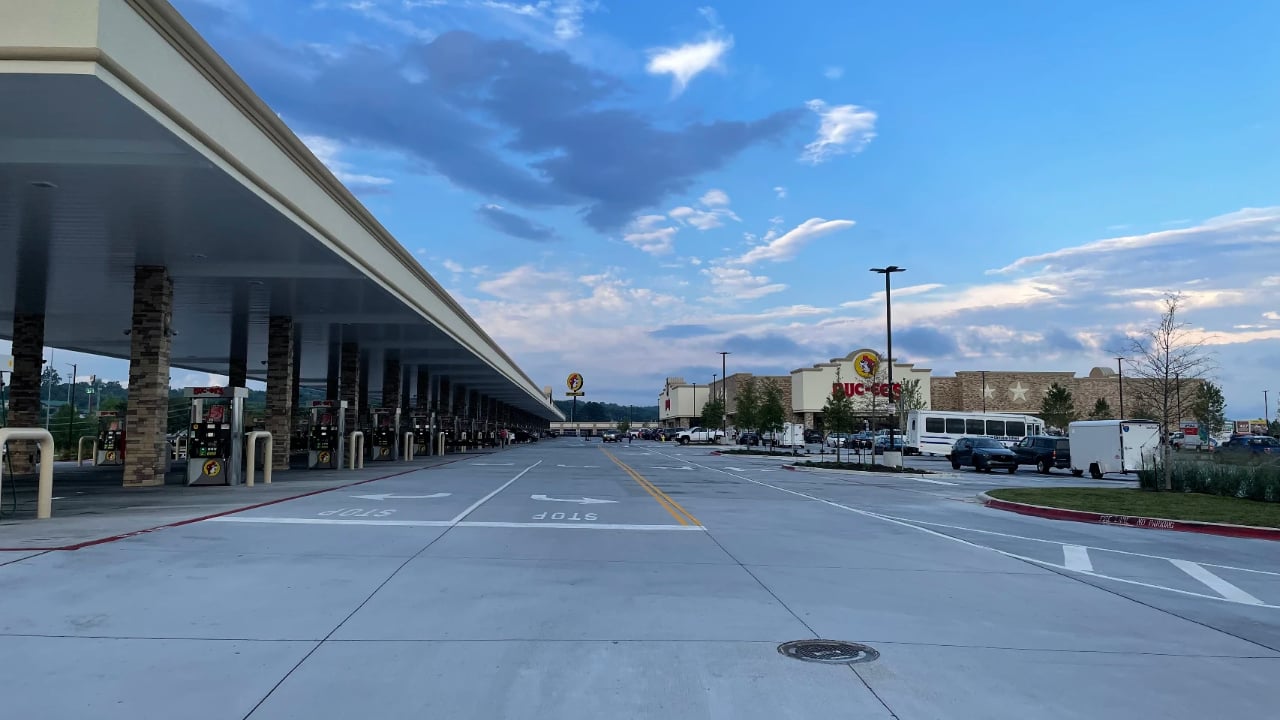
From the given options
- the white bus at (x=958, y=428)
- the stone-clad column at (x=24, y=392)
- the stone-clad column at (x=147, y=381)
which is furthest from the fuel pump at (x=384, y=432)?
the white bus at (x=958, y=428)

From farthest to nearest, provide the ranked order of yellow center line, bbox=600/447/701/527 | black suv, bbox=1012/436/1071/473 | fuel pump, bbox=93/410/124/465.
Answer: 1. black suv, bbox=1012/436/1071/473
2. fuel pump, bbox=93/410/124/465
3. yellow center line, bbox=600/447/701/527

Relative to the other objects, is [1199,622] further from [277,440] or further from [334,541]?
[277,440]

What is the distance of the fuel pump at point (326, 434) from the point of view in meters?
34.1

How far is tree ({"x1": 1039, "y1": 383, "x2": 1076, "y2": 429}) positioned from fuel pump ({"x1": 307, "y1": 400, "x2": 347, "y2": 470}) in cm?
7044

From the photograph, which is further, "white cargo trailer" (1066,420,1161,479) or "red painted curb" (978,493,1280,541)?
"white cargo trailer" (1066,420,1161,479)

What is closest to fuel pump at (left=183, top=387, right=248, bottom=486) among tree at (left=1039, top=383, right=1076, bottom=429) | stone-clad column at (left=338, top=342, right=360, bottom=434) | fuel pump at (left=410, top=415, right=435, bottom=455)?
stone-clad column at (left=338, top=342, right=360, bottom=434)

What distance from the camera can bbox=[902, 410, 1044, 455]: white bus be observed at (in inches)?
2234

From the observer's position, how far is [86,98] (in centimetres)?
1118

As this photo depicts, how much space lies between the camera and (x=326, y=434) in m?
34.4

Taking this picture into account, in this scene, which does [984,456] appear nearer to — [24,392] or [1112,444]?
[1112,444]

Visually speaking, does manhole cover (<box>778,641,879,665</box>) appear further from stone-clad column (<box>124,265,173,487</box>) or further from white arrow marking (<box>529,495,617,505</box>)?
stone-clad column (<box>124,265,173,487</box>)

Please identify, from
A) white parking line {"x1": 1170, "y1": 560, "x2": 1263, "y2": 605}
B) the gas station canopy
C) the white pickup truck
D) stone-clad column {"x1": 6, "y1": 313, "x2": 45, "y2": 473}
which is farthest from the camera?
the white pickup truck

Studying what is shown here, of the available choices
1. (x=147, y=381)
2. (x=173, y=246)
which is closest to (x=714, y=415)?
(x=147, y=381)

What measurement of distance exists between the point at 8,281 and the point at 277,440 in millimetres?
10379
